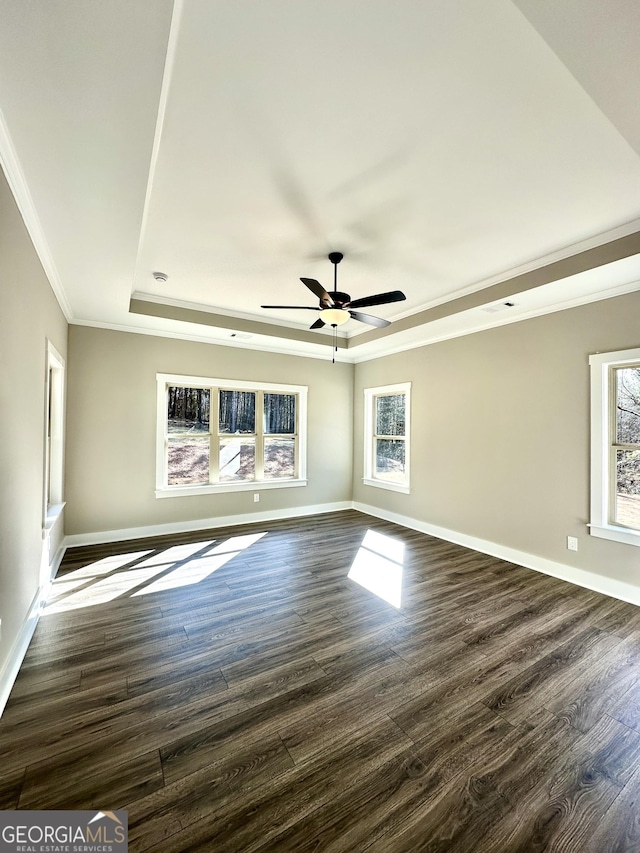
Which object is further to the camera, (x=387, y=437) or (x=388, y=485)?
(x=387, y=437)

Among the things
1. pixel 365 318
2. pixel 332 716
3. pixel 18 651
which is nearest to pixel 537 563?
pixel 332 716

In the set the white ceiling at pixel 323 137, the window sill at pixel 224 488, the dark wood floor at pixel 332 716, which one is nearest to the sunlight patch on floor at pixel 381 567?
the dark wood floor at pixel 332 716

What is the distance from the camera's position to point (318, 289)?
2.85 metres

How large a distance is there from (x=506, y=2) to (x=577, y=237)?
2.08 meters

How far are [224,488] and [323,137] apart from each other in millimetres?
4441

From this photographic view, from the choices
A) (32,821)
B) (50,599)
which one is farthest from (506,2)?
(50,599)

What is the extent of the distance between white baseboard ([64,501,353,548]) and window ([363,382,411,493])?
0.96m

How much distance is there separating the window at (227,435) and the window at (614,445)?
13.0 feet

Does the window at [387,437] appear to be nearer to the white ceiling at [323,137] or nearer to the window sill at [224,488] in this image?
the window sill at [224,488]

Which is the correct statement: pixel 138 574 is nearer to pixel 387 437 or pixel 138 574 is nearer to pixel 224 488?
pixel 224 488

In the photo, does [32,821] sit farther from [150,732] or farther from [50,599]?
[50,599]

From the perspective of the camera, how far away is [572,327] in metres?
3.58

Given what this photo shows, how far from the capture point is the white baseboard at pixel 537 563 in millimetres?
3217

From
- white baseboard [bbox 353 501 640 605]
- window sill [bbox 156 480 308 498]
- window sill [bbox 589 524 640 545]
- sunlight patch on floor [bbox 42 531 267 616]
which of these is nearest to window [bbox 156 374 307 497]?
window sill [bbox 156 480 308 498]
